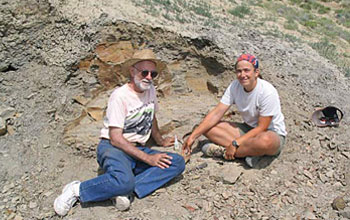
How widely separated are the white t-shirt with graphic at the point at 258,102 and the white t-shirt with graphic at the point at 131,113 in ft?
2.91

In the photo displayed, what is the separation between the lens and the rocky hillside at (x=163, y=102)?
133 inches

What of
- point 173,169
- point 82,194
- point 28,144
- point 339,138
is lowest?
point 28,144

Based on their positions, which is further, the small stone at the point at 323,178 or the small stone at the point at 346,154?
the small stone at the point at 346,154

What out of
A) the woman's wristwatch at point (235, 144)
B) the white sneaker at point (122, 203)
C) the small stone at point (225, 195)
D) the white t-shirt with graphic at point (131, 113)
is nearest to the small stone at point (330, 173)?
the woman's wristwatch at point (235, 144)

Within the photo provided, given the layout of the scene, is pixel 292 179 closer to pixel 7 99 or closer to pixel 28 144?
pixel 28 144

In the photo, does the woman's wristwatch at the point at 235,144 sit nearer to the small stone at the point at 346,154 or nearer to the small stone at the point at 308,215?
the small stone at the point at 308,215

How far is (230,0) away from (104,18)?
6632mm

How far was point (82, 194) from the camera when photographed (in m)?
3.20

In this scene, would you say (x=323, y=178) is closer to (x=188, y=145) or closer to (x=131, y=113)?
(x=188, y=145)

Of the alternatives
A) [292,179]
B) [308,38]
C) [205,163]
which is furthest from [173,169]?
[308,38]

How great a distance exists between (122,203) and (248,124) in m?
1.69

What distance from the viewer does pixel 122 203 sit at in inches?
124

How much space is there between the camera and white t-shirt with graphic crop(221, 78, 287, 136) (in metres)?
3.49

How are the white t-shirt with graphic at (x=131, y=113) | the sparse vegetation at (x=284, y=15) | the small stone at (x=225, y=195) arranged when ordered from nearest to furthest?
the white t-shirt with graphic at (x=131, y=113) < the small stone at (x=225, y=195) < the sparse vegetation at (x=284, y=15)
